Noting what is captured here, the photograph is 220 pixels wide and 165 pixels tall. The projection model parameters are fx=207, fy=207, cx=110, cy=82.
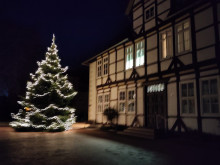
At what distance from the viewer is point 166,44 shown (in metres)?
12.7

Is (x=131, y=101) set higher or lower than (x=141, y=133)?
higher

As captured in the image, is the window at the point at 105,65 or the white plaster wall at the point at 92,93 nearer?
the window at the point at 105,65

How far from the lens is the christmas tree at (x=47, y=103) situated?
15.7 meters

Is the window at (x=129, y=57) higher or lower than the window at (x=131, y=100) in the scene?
higher

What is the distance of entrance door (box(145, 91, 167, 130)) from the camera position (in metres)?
12.4

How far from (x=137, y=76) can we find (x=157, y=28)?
3.57m

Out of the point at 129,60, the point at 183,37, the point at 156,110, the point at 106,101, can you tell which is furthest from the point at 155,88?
the point at 106,101

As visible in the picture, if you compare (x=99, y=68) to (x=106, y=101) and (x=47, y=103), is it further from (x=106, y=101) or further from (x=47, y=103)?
(x=47, y=103)

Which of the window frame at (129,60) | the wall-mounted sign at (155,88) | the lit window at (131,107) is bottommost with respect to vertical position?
the lit window at (131,107)

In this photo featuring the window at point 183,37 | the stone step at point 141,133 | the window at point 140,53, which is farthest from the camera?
the window at point 140,53

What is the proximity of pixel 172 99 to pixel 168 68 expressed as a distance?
185cm

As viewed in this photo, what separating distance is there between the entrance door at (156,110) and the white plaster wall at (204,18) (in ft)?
13.8

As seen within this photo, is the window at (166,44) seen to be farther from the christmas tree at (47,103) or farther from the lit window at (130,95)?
the christmas tree at (47,103)

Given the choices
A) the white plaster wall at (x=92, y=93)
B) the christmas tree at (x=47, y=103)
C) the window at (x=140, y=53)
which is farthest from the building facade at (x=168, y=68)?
the christmas tree at (x=47, y=103)
